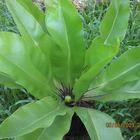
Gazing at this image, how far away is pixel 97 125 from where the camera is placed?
5.53ft

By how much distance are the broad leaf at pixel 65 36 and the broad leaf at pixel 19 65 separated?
116 millimetres

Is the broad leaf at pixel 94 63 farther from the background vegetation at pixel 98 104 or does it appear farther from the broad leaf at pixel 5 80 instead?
the background vegetation at pixel 98 104

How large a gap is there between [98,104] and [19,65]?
0.77 m

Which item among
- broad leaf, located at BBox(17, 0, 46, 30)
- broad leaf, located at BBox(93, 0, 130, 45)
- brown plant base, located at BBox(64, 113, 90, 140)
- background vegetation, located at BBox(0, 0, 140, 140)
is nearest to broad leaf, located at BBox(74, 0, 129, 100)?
broad leaf, located at BBox(93, 0, 130, 45)

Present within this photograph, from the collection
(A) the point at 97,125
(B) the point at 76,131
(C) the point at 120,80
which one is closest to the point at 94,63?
(C) the point at 120,80

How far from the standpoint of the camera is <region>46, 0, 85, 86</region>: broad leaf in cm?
170

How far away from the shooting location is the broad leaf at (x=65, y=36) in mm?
1696

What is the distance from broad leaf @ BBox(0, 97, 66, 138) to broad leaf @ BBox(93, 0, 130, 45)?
14.6 inches

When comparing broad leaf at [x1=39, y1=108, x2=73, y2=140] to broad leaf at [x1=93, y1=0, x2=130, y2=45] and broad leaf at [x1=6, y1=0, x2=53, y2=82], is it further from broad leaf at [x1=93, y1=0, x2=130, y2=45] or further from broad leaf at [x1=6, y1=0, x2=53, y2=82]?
broad leaf at [x1=93, y1=0, x2=130, y2=45]

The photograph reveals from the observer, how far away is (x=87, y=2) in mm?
3250

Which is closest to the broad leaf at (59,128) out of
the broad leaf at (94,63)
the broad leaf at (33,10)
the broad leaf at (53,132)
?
the broad leaf at (53,132)

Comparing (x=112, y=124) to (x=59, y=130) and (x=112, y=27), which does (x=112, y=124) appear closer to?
(x=59, y=130)

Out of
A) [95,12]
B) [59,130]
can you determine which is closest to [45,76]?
[59,130]

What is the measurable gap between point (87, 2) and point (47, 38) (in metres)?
1.61
